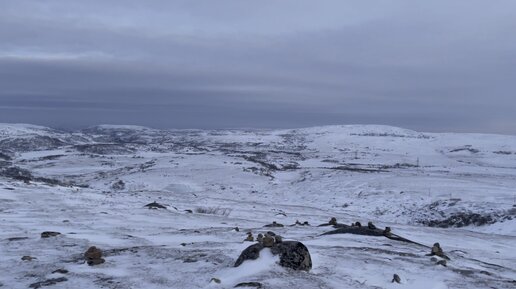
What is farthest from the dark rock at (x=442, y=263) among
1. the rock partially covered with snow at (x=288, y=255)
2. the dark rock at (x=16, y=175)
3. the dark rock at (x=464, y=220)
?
the dark rock at (x=16, y=175)

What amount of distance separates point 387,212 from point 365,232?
26.2 m

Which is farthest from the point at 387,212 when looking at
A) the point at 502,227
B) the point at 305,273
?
the point at 305,273

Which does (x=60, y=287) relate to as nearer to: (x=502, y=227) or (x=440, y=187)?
(x=502, y=227)

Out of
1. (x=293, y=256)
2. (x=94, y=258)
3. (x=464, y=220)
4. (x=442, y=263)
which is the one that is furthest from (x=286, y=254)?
(x=464, y=220)

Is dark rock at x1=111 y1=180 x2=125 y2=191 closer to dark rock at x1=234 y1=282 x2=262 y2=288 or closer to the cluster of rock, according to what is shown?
the cluster of rock

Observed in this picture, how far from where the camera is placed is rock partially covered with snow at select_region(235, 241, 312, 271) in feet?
36.4

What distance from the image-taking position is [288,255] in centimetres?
1121

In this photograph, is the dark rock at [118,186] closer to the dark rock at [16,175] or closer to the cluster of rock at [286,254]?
the dark rock at [16,175]

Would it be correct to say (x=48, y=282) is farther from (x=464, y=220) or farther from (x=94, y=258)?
(x=464, y=220)

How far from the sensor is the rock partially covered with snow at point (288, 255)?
11109mm

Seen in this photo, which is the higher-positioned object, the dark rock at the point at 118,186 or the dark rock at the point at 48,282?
the dark rock at the point at 48,282

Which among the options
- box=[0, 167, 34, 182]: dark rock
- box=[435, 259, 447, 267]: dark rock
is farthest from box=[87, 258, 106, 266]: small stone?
box=[0, 167, 34, 182]: dark rock

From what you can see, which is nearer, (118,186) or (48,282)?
(48,282)

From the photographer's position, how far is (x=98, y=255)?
468 inches
